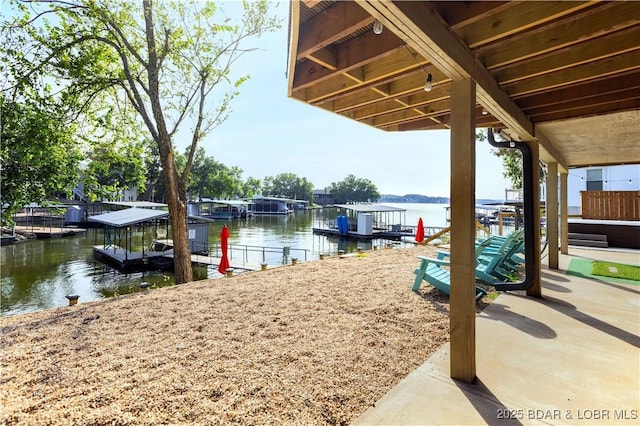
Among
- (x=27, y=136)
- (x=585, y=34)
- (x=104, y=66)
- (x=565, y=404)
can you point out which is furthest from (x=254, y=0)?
(x=565, y=404)

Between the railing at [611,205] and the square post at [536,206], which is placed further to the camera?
the railing at [611,205]

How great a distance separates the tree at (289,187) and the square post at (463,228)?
76589 mm

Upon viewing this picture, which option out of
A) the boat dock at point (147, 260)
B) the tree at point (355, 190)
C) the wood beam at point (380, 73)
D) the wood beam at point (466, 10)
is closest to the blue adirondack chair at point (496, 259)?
the wood beam at point (380, 73)

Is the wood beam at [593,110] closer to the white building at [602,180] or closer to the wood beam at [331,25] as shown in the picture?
the wood beam at [331,25]

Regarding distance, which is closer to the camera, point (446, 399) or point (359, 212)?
point (446, 399)

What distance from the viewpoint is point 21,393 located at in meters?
2.40

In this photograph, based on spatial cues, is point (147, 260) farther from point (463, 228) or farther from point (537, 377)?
point (537, 377)

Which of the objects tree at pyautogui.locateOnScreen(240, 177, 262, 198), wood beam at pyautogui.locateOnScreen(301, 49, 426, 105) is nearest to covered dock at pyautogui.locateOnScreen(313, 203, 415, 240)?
wood beam at pyautogui.locateOnScreen(301, 49, 426, 105)

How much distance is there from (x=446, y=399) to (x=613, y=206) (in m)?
14.1

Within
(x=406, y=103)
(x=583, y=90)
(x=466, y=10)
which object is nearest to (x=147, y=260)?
(x=406, y=103)

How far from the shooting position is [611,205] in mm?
11547

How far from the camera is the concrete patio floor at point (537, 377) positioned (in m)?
2.00

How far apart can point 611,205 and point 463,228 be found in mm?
13723

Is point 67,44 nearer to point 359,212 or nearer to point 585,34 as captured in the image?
point 585,34
